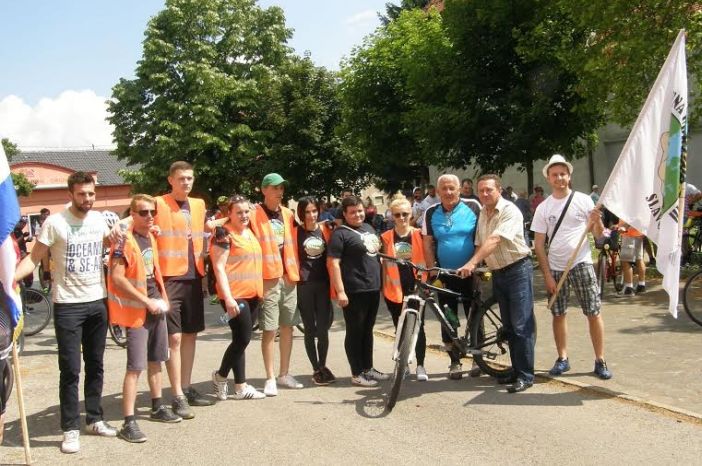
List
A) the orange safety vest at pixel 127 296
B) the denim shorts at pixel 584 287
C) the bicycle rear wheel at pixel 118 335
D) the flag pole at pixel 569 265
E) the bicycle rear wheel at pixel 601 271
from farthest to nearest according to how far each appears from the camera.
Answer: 1. the bicycle rear wheel at pixel 601 271
2. the bicycle rear wheel at pixel 118 335
3. the denim shorts at pixel 584 287
4. the flag pole at pixel 569 265
5. the orange safety vest at pixel 127 296

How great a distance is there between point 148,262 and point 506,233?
2.98m

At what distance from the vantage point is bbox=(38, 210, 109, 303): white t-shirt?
5.37m

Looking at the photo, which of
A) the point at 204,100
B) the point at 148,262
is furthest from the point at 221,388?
the point at 204,100

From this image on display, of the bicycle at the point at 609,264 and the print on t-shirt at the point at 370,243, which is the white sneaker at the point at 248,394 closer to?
the print on t-shirt at the point at 370,243

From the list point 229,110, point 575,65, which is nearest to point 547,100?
point 575,65

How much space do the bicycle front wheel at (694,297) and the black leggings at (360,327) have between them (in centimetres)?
381

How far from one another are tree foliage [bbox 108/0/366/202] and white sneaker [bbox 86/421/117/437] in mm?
29139

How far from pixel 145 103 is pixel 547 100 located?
86.5ft

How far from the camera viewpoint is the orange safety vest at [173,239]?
6.15 metres

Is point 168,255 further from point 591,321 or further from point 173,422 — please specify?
point 591,321

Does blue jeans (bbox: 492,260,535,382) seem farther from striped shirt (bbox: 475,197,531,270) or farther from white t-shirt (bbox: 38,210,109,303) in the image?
white t-shirt (bbox: 38,210,109,303)

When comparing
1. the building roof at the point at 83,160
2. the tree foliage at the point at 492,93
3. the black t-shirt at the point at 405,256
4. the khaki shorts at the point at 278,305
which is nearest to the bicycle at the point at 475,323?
the black t-shirt at the point at 405,256

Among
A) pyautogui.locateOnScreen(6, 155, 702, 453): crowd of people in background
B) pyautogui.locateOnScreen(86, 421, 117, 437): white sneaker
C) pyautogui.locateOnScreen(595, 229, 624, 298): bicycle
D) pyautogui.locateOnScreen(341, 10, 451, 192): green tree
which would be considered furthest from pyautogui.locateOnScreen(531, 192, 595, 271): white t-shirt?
pyautogui.locateOnScreen(341, 10, 451, 192): green tree

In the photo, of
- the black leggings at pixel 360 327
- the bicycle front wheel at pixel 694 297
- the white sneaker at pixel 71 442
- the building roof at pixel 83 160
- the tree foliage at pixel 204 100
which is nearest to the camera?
the white sneaker at pixel 71 442
